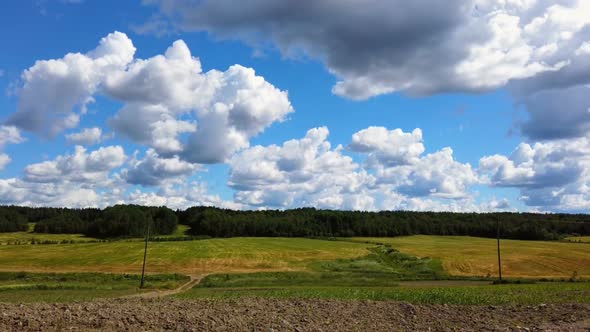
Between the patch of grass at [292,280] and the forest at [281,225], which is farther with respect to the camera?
the forest at [281,225]

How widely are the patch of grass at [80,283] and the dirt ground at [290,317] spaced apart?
37614 mm

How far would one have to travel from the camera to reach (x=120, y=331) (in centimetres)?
1545

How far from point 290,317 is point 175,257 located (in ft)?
292

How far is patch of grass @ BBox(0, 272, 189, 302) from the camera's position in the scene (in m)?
57.3

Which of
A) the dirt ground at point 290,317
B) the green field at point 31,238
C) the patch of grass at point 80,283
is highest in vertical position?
the dirt ground at point 290,317

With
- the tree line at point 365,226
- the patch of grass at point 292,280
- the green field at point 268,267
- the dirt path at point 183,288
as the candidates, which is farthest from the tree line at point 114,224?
the patch of grass at point 292,280

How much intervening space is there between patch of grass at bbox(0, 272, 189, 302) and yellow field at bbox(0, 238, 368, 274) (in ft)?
32.6

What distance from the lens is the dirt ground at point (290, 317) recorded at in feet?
53.2

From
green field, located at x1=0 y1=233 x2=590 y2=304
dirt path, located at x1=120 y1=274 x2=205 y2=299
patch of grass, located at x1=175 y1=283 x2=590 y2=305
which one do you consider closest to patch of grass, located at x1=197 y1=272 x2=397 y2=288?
green field, located at x1=0 y1=233 x2=590 y2=304

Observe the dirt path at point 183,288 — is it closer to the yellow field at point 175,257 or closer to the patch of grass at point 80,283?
the patch of grass at point 80,283

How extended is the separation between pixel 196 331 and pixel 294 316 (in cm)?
473

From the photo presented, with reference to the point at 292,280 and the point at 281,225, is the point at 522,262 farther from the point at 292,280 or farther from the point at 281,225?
the point at 281,225

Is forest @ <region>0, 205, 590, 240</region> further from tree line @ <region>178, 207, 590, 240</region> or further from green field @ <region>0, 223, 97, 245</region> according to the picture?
green field @ <region>0, 223, 97, 245</region>

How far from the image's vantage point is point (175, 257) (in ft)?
340
